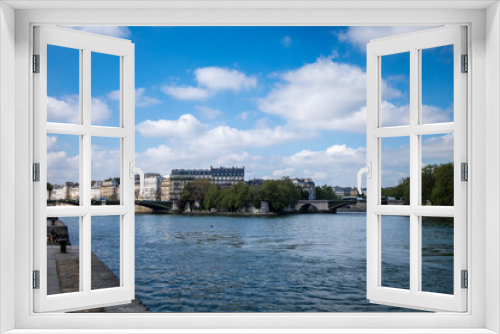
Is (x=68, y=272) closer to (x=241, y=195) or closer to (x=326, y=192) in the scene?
(x=326, y=192)

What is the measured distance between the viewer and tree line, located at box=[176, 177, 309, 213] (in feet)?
74.6

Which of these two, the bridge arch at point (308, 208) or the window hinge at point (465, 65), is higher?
the window hinge at point (465, 65)

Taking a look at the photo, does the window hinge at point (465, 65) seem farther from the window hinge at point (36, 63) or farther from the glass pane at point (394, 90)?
the glass pane at point (394, 90)

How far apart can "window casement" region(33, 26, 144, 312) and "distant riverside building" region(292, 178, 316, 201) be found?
65.4 ft

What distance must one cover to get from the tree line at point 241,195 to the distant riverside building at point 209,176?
0.22m

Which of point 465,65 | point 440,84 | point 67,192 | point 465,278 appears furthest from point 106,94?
point 465,278

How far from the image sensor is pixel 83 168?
6.99 feet

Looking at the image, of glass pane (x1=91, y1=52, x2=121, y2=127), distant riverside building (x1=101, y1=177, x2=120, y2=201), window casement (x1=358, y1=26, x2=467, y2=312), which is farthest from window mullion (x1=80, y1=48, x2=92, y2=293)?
glass pane (x1=91, y1=52, x2=121, y2=127)

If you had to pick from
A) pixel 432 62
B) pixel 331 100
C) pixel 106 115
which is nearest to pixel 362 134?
pixel 331 100

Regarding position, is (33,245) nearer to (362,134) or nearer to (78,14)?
(78,14)

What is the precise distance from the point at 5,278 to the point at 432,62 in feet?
47.8

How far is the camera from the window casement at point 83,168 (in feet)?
6.39

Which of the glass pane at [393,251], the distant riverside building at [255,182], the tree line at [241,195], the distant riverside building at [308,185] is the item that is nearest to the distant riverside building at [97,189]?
the tree line at [241,195]

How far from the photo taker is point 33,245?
6.34 feet
